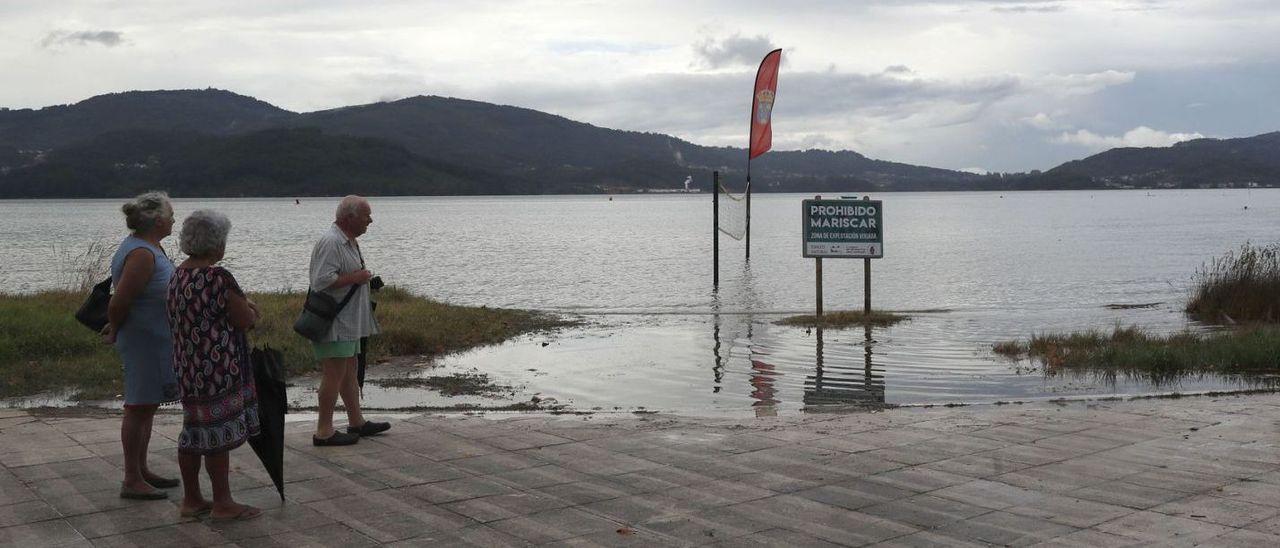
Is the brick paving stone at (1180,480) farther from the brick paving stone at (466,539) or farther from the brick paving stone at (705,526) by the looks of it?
the brick paving stone at (466,539)

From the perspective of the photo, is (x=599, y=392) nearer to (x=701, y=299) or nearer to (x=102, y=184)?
(x=701, y=299)

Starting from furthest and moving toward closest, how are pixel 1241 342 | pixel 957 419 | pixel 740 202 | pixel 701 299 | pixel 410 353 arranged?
pixel 740 202
pixel 701 299
pixel 410 353
pixel 1241 342
pixel 957 419

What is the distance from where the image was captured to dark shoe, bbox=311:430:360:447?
25.8ft

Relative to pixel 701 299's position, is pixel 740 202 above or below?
above

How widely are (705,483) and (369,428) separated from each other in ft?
8.55

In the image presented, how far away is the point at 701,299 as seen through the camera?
28062mm

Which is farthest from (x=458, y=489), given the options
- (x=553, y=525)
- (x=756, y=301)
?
(x=756, y=301)

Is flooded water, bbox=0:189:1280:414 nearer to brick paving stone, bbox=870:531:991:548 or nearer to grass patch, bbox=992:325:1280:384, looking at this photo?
grass patch, bbox=992:325:1280:384

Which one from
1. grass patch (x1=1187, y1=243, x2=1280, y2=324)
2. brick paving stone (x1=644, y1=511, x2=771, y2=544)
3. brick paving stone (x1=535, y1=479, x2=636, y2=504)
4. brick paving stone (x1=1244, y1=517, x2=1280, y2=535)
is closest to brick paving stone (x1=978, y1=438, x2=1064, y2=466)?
brick paving stone (x1=1244, y1=517, x2=1280, y2=535)

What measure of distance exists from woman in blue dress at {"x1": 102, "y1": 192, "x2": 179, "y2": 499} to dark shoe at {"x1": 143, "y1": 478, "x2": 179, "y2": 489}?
5.2 inches

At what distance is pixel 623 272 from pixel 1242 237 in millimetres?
44101

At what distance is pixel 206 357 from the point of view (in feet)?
19.5

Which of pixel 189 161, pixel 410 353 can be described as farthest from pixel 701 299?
pixel 189 161

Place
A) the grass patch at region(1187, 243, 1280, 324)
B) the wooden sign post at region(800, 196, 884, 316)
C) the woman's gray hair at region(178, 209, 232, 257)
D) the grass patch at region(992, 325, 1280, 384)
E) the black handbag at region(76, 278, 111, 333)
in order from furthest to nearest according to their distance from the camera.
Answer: the grass patch at region(1187, 243, 1280, 324) → the wooden sign post at region(800, 196, 884, 316) → the grass patch at region(992, 325, 1280, 384) → the black handbag at region(76, 278, 111, 333) → the woman's gray hair at region(178, 209, 232, 257)
